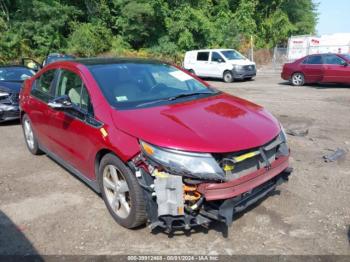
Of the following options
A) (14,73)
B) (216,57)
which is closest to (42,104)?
(14,73)

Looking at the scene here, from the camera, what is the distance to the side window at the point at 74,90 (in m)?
4.21

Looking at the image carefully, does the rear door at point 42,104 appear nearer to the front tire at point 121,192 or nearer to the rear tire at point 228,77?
the front tire at point 121,192

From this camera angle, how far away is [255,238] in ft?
11.8

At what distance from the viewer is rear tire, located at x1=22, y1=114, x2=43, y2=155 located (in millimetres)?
6020

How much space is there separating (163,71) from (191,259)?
2.51m

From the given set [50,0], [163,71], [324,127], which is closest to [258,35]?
[50,0]

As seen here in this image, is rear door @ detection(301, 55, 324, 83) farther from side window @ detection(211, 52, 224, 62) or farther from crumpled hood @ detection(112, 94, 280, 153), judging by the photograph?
crumpled hood @ detection(112, 94, 280, 153)

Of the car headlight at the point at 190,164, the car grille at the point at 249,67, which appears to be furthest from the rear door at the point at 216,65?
the car headlight at the point at 190,164

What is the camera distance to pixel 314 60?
52.1ft

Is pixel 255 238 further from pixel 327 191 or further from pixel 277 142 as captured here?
pixel 327 191

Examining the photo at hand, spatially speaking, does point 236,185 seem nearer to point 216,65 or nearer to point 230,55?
point 216,65

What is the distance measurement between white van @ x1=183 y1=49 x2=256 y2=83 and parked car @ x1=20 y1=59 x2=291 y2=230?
14521 millimetres

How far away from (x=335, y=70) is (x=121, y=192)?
13.7 meters

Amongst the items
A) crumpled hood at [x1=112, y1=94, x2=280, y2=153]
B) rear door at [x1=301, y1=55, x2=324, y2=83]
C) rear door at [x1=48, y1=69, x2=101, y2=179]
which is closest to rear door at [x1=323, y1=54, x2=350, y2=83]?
rear door at [x1=301, y1=55, x2=324, y2=83]
